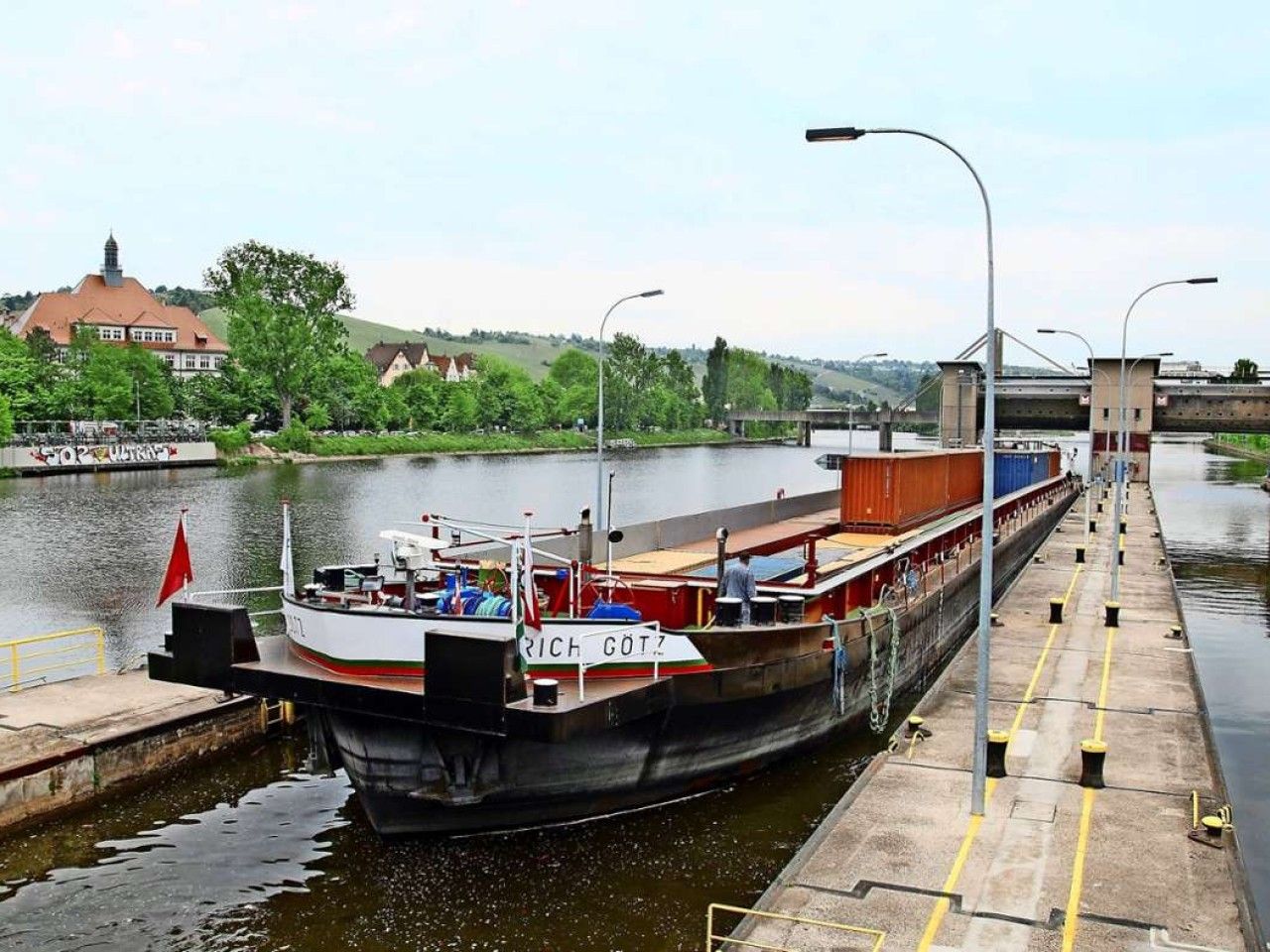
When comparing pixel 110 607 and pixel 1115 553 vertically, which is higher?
pixel 1115 553

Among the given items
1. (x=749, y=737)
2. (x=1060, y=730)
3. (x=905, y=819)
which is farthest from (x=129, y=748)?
(x=1060, y=730)

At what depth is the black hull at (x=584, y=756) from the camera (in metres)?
13.4

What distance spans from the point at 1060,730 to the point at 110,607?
25219mm

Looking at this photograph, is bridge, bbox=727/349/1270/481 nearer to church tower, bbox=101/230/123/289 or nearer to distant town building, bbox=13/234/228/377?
distant town building, bbox=13/234/228/377

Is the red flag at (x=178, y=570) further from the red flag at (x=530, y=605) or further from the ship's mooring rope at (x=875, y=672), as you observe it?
the ship's mooring rope at (x=875, y=672)

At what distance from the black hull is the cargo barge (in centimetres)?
3

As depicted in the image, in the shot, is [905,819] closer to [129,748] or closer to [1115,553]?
[129,748]

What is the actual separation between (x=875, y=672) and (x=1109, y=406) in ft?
205

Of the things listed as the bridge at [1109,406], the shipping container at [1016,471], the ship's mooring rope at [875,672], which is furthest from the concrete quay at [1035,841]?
the bridge at [1109,406]

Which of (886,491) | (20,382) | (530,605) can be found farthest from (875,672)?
(20,382)

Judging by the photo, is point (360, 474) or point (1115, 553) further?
point (360, 474)

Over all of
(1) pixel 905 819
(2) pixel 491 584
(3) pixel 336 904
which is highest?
(2) pixel 491 584

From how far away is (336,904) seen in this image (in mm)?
12836

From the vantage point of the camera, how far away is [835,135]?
40.2 ft
